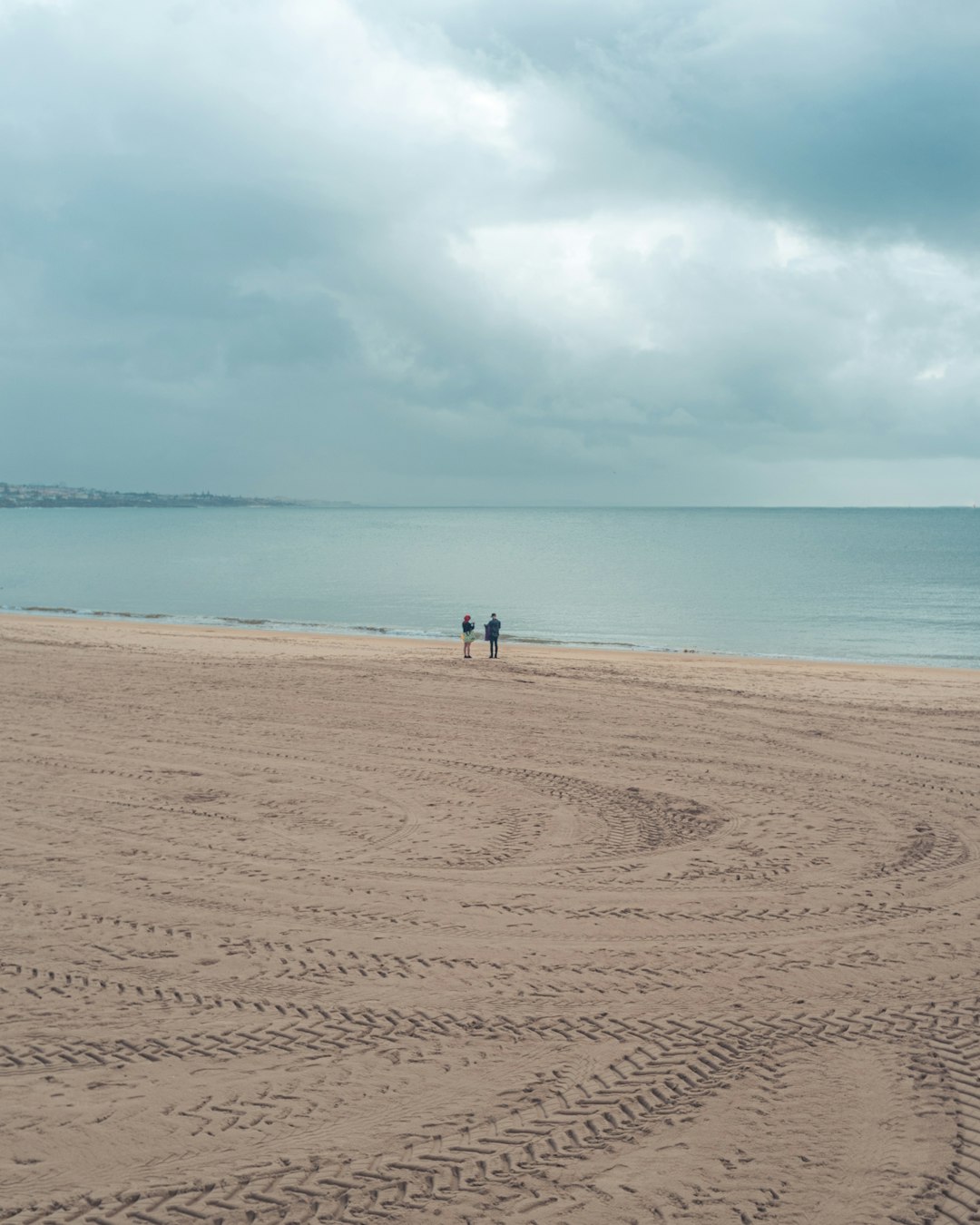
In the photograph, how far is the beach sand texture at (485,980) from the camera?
16.9ft

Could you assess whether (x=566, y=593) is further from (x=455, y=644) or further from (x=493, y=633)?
(x=493, y=633)

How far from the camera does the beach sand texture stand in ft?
16.9

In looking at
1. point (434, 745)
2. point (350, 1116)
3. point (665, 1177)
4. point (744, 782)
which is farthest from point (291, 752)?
point (665, 1177)

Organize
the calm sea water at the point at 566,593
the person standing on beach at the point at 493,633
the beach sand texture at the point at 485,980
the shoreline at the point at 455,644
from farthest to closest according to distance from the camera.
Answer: the calm sea water at the point at 566,593 → the shoreline at the point at 455,644 → the person standing on beach at the point at 493,633 → the beach sand texture at the point at 485,980

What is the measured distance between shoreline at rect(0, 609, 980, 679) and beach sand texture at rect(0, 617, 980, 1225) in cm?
1464

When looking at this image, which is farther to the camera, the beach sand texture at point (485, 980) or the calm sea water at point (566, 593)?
the calm sea water at point (566, 593)

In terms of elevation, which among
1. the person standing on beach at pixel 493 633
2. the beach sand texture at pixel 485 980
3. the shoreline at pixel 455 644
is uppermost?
the person standing on beach at pixel 493 633

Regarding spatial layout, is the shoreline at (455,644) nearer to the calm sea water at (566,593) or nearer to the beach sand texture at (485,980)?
the calm sea water at (566,593)

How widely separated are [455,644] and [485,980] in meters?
27.3

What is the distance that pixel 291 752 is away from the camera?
1433 centimetres

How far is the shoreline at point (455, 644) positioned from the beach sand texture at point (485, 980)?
14.6m

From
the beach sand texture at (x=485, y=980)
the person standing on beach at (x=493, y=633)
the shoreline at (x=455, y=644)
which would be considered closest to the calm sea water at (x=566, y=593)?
the shoreline at (x=455, y=644)

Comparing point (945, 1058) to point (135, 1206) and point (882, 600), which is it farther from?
point (882, 600)

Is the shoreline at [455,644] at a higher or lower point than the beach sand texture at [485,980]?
higher
